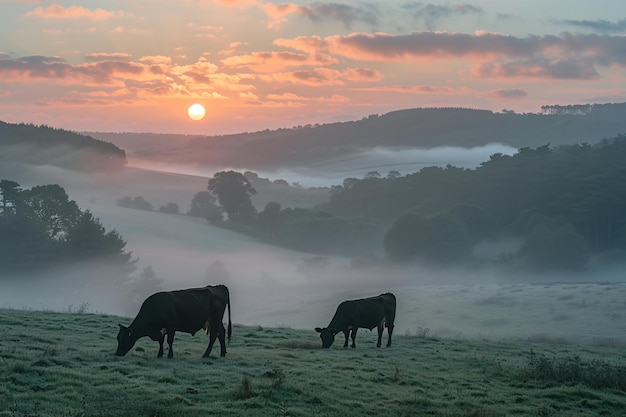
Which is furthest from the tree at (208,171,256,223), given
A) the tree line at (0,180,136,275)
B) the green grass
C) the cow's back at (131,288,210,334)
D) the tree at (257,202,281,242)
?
the cow's back at (131,288,210,334)

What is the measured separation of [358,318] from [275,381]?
12.5m

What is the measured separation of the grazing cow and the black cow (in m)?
6.09

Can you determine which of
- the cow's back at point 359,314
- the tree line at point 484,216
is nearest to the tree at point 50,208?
the tree line at point 484,216

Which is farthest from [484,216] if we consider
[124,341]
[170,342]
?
[124,341]

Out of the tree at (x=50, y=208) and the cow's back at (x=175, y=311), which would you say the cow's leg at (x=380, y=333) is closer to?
the cow's back at (x=175, y=311)

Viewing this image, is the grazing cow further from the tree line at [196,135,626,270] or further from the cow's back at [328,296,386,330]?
the tree line at [196,135,626,270]

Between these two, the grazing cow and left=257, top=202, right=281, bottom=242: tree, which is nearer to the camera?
the grazing cow

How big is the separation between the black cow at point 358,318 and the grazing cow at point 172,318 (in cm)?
609

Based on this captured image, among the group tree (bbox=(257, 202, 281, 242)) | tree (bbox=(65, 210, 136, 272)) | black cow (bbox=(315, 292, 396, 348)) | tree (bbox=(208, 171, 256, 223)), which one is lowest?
black cow (bbox=(315, 292, 396, 348))

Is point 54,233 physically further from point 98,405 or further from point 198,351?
point 98,405

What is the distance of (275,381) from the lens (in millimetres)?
19812

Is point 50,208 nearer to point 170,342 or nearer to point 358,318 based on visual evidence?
point 358,318

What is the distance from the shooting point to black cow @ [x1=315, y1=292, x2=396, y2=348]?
101 feet

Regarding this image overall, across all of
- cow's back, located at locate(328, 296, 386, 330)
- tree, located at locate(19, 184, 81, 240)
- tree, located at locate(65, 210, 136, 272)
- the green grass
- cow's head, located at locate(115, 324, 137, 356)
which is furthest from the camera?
tree, located at locate(19, 184, 81, 240)
